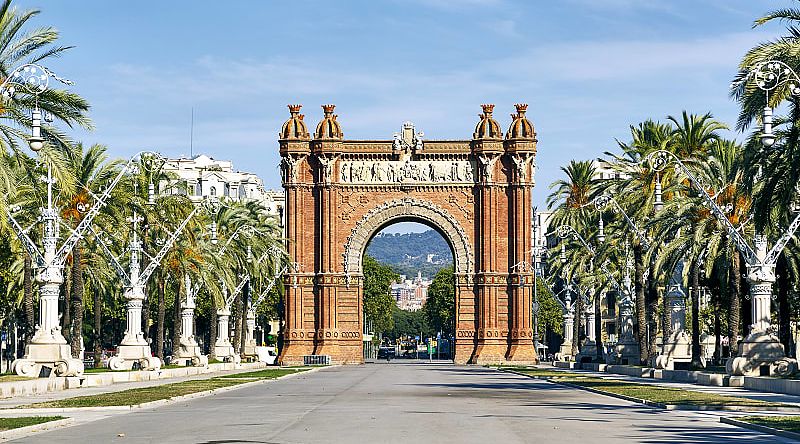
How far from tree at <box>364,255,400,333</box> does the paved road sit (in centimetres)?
12917

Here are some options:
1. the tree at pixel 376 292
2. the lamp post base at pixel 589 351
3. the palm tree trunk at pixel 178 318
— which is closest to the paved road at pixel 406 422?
the palm tree trunk at pixel 178 318

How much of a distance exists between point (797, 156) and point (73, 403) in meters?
20.8

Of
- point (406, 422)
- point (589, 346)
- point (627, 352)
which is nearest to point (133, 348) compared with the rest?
point (627, 352)

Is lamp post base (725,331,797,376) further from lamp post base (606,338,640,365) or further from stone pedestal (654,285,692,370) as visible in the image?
lamp post base (606,338,640,365)

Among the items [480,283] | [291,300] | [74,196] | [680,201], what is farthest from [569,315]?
[74,196]

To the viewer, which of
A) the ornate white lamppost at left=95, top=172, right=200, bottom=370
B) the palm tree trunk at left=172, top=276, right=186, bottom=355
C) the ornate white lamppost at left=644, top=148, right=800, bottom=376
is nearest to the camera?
the ornate white lamppost at left=644, top=148, right=800, bottom=376

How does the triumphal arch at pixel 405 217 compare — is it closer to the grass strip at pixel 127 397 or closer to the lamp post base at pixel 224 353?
the lamp post base at pixel 224 353

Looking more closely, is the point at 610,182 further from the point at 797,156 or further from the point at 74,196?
the point at 797,156

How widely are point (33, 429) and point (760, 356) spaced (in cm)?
2981

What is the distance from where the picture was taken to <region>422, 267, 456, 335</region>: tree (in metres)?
171

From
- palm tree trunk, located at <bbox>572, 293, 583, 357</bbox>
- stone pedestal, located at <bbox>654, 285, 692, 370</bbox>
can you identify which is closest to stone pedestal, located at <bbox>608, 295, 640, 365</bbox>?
stone pedestal, located at <bbox>654, 285, 692, 370</bbox>

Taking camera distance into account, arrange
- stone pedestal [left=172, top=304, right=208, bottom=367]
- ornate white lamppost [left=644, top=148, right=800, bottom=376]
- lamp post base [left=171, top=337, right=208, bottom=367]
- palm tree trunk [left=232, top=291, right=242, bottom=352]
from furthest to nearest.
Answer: palm tree trunk [left=232, top=291, right=242, bottom=352], stone pedestal [left=172, top=304, right=208, bottom=367], lamp post base [left=171, top=337, right=208, bottom=367], ornate white lamppost [left=644, top=148, right=800, bottom=376]

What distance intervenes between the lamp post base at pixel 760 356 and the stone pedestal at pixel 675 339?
14273 millimetres

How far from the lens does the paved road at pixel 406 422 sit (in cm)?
2339
